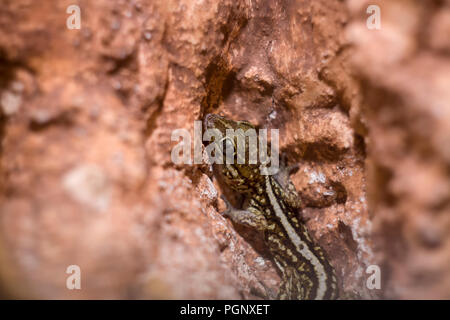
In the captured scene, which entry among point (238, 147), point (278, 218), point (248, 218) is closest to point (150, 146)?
point (238, 147)

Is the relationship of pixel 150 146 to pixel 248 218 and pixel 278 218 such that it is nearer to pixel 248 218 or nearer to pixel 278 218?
pixel 248 218

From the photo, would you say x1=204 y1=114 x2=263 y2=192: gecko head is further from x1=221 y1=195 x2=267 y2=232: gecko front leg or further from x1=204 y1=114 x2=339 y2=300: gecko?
x1=221 y1=195 x2=267 y2=232: gecko front leg

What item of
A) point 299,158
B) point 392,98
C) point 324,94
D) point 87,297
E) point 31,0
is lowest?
point 87,297

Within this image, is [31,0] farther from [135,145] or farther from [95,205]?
[95,205]

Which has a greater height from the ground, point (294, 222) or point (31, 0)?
point (31, 0)

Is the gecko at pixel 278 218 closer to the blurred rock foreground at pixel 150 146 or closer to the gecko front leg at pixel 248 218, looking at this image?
the gecko front leg at pixel 248 218
